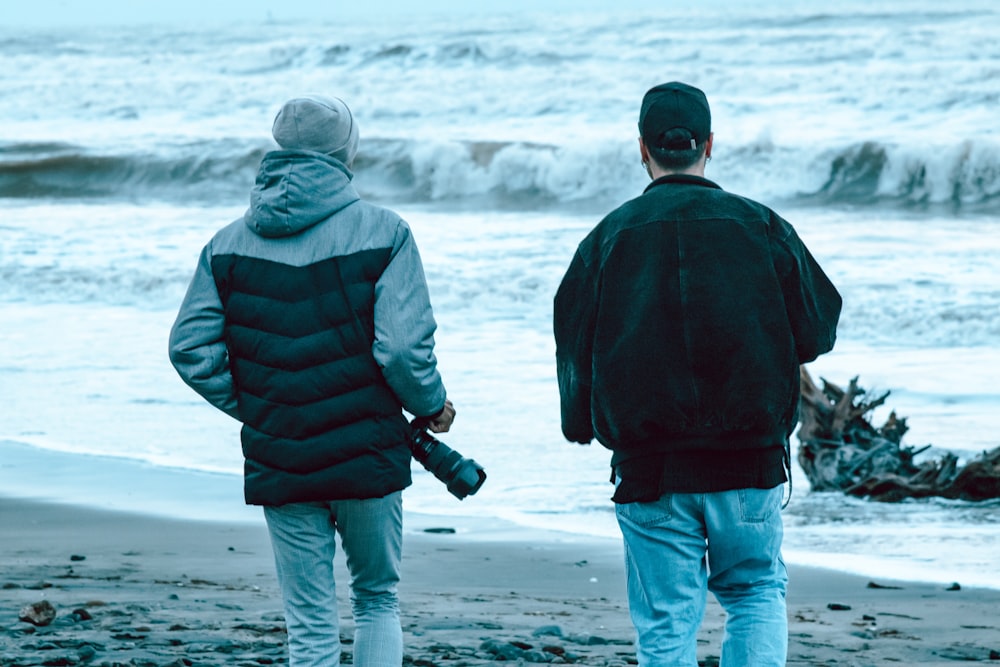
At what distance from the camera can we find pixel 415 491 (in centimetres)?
695

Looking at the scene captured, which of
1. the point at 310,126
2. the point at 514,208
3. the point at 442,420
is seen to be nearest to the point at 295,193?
the point at 310,126

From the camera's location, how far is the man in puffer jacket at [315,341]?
2.92 meters

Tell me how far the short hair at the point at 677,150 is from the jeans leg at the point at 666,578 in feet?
2.18

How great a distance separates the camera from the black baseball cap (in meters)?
2.85

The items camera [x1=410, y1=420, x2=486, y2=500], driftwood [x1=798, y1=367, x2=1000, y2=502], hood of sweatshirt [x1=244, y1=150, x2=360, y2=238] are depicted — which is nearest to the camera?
hood of sweatshirt [x1=244, y1=150, x2=360, y2=238]

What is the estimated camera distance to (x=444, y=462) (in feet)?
10.0

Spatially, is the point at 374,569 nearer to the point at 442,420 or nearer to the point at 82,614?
the point at 442,420

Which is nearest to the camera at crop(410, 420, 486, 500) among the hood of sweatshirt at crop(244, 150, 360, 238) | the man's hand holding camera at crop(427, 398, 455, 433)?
the man's hand holding camera at crop(427, 398, 455, 433)

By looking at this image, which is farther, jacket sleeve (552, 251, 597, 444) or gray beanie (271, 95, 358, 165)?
gray beanie (271, 95, 358, 165)

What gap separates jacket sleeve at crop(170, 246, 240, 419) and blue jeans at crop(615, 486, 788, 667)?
0.88 metres

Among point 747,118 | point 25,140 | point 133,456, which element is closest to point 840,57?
point 747,118

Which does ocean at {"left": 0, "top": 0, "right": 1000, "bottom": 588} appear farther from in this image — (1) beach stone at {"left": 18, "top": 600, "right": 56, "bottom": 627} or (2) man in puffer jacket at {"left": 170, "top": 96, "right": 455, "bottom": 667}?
(2) man in puffer jacket at {"left": 170, "top": 96, "right": 455, "bottom": 667}

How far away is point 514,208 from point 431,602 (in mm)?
16467

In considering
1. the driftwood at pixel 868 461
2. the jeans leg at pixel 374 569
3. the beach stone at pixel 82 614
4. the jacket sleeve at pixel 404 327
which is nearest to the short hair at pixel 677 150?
the jacket sleeve at pixel 404 327
